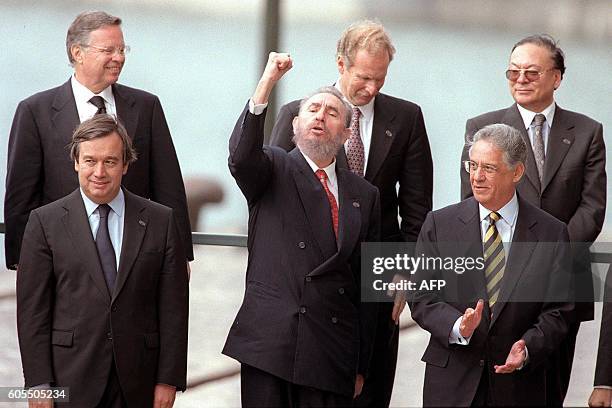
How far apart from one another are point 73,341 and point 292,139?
3.64 ft

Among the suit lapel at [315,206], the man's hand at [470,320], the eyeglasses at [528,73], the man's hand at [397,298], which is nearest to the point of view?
the man's hand at [470,320]

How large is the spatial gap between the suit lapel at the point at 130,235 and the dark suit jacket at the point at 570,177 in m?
1.29

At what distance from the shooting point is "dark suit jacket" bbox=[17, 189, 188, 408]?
4.34 metres

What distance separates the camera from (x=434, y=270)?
4469 millimetres

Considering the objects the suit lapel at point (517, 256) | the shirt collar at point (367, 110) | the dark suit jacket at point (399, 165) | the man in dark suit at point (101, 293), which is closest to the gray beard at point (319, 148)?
the dark suit jacket at point (399, 165)

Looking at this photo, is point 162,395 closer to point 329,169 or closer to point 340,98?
point 329,169

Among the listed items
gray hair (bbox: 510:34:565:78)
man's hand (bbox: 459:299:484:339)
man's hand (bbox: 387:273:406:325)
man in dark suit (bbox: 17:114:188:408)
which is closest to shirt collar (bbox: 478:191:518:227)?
man's hand (bbox: 459:299:484:339)

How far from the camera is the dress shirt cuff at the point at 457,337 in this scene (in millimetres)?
4352

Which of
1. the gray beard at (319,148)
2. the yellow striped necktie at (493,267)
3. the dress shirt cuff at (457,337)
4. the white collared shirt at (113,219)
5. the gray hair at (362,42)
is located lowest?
the dress shirt cuff at (457,337)

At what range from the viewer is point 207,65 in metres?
6.72

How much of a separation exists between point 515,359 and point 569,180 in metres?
1.06

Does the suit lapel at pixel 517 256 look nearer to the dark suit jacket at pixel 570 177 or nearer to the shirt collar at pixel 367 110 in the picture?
the dark suit jacket at pixel 570 177

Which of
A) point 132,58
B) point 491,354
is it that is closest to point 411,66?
point 132,58

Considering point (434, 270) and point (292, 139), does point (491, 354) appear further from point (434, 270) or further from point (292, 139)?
point (292, 139)
